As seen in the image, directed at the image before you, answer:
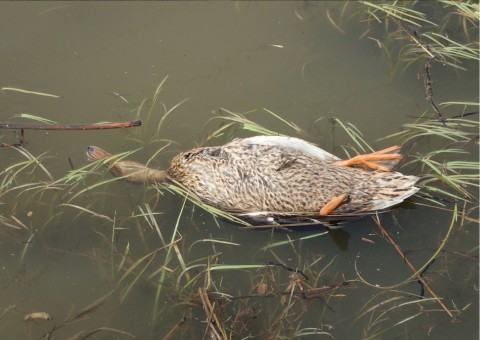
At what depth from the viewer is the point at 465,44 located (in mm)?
5105

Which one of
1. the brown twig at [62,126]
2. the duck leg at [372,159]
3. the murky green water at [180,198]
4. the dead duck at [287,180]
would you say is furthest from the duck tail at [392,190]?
the brown twig at [62,126]

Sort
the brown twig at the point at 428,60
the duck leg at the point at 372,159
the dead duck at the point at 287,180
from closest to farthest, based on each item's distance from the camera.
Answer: the dead duck at the point at 287,180 → the duck leg at the point at 372,159 → the brown twig at the point at 428,60

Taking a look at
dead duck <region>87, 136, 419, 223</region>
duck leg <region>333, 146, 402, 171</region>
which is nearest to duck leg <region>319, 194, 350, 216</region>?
dead duck <region>87, 136, 419, 223</region>

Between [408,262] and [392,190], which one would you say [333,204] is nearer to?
[392,190]

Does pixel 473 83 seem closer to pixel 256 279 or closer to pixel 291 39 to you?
pixel 291 39

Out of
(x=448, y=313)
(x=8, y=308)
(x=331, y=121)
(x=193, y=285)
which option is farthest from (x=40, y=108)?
(x=448, y=313)

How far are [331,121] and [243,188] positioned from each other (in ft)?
3.35

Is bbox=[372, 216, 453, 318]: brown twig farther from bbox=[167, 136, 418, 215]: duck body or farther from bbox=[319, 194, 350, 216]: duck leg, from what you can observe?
bbox=[319, 194, 350, 216]: duck leg

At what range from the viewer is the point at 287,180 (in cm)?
411

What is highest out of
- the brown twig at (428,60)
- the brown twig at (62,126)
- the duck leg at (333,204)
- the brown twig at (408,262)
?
the brown twig at (428,60)

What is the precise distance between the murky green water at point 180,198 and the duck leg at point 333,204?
0.29 m

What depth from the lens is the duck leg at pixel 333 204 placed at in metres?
3.93

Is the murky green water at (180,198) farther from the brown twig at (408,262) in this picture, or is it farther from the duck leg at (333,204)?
the duck leg at (333,204)

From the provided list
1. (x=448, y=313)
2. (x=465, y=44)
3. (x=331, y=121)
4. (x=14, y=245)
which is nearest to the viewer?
(x=448, y=313)
